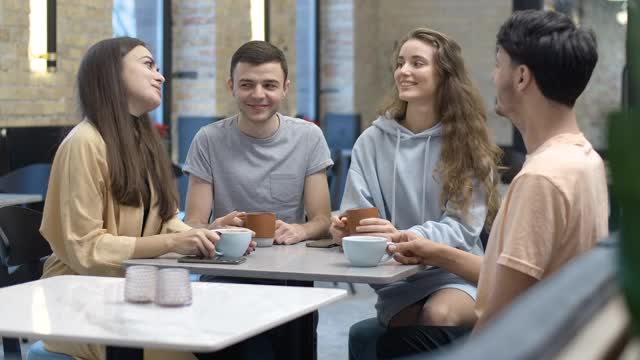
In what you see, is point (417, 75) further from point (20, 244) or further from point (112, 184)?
→ point (20, 244)

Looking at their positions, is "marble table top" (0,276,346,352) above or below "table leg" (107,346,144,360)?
above

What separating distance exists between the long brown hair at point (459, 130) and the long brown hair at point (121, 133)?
693 mm

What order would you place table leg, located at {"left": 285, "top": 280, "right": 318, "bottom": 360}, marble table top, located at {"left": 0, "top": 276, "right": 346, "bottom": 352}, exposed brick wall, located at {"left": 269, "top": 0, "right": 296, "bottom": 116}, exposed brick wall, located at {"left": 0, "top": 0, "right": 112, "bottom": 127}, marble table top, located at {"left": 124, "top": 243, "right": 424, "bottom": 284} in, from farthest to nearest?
exposed brick wall, located at {"left": 269, "top": 0, "right": 296, "bottom": 116} < exposed brick wall, located at {"left": 0, "top": 0, "right": 112, "bottom": 127} < table leg, located at {"left": 285, "top": 280, "right": 318, "bottom": 360} < marble table top, located at {"left": 124, "top": 243, "right": 424, "bottom": 284} < marble table top, located at {"left": 0, "top": 276, "right": 346, "bottom": 352}

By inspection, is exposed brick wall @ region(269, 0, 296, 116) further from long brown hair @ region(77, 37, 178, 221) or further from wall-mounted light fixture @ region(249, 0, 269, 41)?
long brown hair @ region(77, 37, 178, 221)

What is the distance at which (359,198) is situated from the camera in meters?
2.72

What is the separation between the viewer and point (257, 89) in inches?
114

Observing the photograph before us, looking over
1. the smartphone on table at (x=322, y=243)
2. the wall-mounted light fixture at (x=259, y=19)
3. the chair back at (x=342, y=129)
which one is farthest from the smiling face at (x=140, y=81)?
the chair back at (x=342, y=129)

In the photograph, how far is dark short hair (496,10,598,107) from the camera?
5.71ft

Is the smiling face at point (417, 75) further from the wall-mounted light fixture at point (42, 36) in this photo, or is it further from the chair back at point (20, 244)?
the wall-mounted light fixture at point (42, 36)

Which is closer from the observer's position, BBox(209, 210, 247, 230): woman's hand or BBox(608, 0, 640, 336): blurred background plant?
BBox(608, 0, 640, 336): blurred background plant

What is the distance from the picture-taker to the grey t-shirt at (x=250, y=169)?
2.94 metres

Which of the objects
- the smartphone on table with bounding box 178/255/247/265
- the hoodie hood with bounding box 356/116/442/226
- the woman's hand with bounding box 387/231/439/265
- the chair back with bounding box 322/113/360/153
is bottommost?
the chair back with bounding box 322/113/360/153

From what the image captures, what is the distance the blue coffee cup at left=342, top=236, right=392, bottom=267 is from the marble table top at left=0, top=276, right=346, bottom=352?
373 mm

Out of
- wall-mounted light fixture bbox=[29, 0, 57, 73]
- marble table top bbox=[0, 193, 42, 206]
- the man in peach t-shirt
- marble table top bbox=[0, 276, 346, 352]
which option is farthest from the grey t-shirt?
wall-mounted light fixture bbox=[29, 0, 57, 73]
